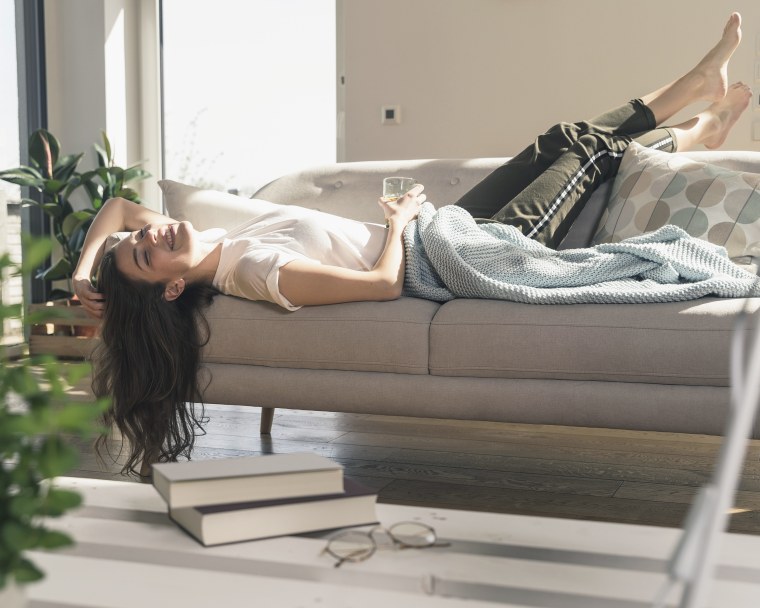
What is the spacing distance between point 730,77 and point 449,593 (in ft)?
11.6

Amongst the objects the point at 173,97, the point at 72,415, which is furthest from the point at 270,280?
the point at 173,97

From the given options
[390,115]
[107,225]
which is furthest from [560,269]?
[390,115]

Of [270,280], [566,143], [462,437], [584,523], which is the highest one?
[566,143]

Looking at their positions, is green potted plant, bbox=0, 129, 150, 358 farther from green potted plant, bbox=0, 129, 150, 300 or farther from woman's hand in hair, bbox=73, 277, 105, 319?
woman's hand in hair, bbox=73, 277, 105, 319

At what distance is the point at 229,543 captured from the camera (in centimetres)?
83

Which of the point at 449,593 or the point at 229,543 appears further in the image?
the point at 229,543

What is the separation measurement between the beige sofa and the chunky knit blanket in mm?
37

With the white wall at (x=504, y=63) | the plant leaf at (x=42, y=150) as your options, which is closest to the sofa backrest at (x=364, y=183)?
the white wall at (x=504, y=63)

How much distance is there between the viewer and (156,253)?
6.97ft

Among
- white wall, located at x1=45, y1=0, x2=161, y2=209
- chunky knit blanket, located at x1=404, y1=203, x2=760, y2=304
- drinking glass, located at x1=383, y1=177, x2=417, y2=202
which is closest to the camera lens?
chunky knit blanket, located at x1=404, y1=203, x2=760, y2=304

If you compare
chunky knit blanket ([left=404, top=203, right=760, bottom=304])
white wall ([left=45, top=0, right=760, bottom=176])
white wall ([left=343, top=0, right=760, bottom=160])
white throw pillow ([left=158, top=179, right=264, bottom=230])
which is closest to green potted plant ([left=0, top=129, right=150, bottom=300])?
white wall ([left=45, top=0, right=760, bottom=176])

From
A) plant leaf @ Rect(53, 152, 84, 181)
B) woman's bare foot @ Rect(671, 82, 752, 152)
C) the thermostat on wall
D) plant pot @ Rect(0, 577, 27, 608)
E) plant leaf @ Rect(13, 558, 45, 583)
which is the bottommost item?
plant pot @ Rect(0, 577, 27, 608)

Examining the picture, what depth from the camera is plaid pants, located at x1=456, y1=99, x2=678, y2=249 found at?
8.04ft

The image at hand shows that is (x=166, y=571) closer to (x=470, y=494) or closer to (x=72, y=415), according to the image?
(x=72, y=415)
